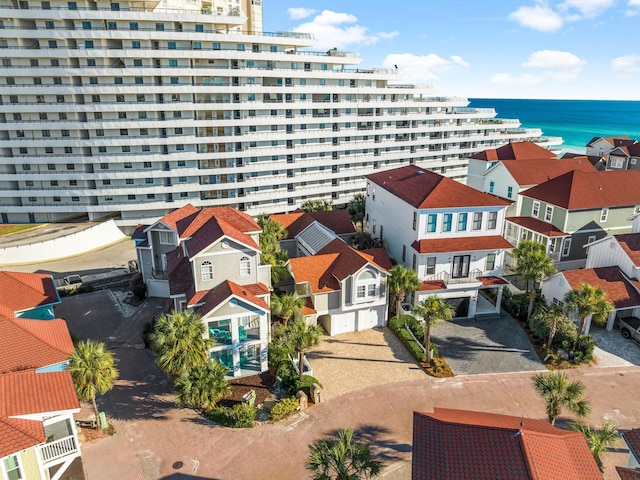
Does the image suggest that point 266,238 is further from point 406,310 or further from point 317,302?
point 406,310

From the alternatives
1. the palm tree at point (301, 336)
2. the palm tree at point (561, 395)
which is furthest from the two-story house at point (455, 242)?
the palm tree at point (561, 395)

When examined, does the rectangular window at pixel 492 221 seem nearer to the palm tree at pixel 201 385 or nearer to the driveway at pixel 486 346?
the driveway at pixel 486 346

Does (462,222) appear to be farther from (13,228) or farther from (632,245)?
(13,228)

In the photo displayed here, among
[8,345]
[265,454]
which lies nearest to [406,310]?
[265,454]

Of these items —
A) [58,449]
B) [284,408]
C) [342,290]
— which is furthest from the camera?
[342,290]

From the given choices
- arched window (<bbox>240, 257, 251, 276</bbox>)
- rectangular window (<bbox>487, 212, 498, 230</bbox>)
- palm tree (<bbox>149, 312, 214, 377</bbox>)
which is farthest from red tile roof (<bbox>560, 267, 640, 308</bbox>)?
palm tree (<bbox>149, 312, 214, 377</bbox>)

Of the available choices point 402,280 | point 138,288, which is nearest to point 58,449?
point 138,288

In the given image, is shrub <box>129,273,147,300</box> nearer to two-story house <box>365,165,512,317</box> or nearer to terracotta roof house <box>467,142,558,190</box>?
two-story house <box>365,165,512,317</box>
